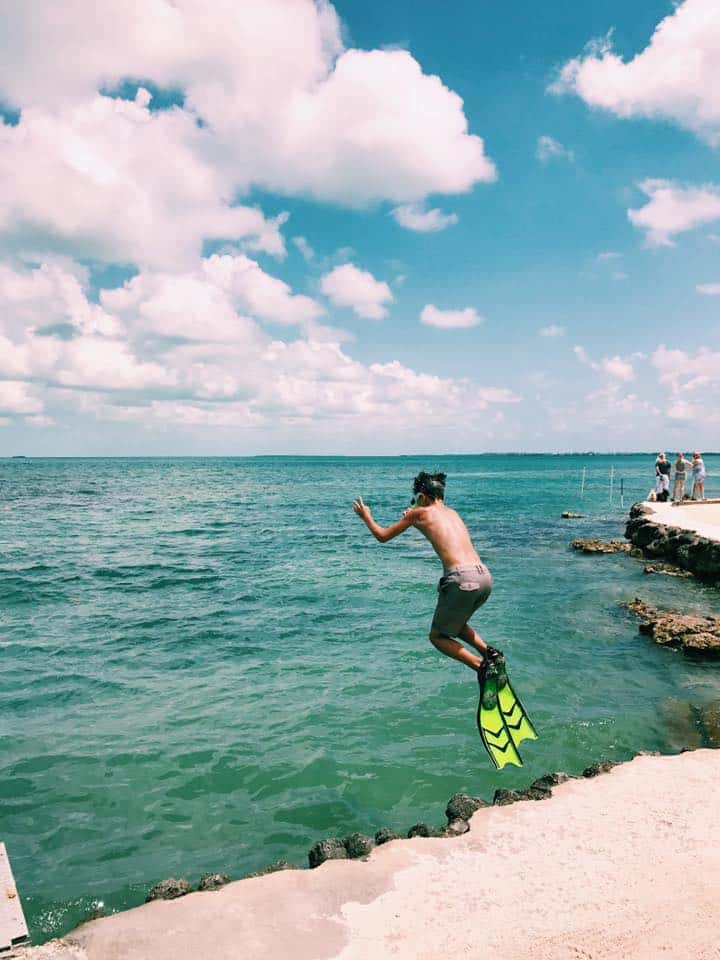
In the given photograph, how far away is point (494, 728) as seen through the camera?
7.66 meters

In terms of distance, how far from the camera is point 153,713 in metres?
12.0

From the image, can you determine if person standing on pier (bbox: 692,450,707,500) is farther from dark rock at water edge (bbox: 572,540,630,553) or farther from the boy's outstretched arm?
the boy's outstretched arm

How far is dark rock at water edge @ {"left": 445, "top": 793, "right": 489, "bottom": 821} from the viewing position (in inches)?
285

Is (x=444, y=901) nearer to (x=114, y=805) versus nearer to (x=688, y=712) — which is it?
(x=114, y=805)

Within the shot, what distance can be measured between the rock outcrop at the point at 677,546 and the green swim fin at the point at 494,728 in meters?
17.3

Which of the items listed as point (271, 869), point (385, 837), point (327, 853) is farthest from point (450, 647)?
point (271, 869)

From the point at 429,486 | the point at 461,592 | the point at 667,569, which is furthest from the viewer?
the point at 667,569

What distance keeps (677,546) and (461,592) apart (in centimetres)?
2209

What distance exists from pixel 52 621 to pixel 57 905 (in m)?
13.4

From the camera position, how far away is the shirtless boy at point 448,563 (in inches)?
265

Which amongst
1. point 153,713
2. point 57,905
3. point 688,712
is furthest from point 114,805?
point 688,712

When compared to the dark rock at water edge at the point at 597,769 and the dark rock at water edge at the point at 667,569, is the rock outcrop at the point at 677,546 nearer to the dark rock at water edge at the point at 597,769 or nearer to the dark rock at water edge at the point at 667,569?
the dark rock at water edge at the point at 667,569

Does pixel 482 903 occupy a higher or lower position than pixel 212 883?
higher

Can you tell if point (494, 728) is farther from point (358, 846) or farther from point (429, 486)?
point (429, 486)
